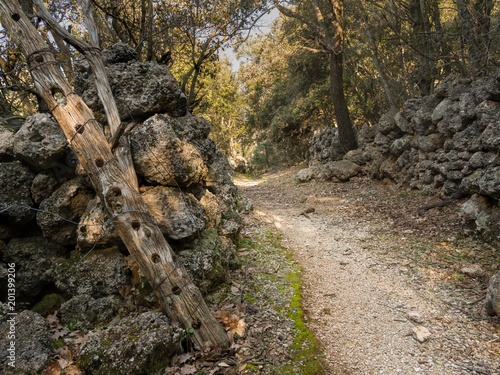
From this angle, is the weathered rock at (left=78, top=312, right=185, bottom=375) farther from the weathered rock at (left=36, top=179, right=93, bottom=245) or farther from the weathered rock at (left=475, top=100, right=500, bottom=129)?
the weathered rock at (left=475, top=100, right=500, bottom=129)

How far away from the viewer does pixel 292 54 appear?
1522cm

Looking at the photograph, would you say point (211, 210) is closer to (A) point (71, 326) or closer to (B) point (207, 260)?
(B) point (207, 260)

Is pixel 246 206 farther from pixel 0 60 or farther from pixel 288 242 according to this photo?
pixel 0 60

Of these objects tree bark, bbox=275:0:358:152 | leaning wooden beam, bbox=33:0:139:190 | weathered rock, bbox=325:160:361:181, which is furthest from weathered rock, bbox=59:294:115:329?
tree bark, bbox=275:0:358:152

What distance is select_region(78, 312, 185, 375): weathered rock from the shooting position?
339 centimetres

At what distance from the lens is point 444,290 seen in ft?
16.8

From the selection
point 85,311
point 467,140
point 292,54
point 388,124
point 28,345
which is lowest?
point 85,311

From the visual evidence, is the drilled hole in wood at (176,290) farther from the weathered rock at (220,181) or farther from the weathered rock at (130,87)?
the weathered rock at (130,87)

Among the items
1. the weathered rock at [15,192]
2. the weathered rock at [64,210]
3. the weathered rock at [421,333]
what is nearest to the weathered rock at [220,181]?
the weathered rock at [64,210]

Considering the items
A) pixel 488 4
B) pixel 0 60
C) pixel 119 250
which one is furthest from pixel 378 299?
pixel 0 60

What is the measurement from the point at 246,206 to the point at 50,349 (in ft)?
22.8

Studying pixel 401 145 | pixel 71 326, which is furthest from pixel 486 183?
pixel 71 326

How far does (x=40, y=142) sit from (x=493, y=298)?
7.74 meters

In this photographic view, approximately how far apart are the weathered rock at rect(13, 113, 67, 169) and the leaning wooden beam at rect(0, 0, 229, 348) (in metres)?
0.73
